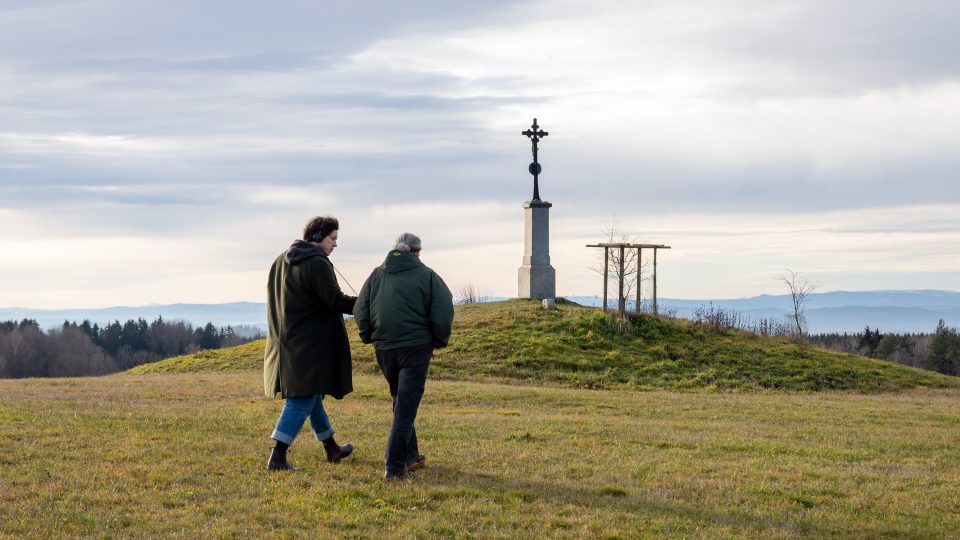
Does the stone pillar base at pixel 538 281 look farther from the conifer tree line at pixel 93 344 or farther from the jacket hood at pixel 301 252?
the conifer tree line at pixel 93 344

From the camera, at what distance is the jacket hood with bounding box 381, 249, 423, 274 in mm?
8672

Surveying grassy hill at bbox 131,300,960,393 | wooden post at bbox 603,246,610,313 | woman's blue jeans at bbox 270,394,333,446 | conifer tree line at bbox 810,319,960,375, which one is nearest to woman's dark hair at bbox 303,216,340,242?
woman's blue jeans at bbox 270,394,333,446

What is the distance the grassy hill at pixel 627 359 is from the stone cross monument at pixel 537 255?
4.68 metres

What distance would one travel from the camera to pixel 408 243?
8.78 metres

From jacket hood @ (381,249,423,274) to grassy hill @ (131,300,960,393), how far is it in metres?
13.9

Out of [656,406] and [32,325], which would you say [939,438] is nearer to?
[656,406]

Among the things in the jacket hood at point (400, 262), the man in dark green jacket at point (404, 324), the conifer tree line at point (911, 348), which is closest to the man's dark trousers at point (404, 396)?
the man in dark green jacket at point (404, 324)

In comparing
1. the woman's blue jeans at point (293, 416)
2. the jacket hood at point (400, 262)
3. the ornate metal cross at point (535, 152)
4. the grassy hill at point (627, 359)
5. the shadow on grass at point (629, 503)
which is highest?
the ornate metal cross at point (535, 152)

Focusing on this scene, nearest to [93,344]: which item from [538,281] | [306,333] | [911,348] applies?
[911,348]

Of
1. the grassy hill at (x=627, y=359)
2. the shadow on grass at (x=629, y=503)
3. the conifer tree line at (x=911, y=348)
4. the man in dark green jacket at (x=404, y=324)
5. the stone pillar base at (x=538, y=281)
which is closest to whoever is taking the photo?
the shadow on grass at (x=629, y=503)

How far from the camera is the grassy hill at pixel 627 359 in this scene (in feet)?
75.6

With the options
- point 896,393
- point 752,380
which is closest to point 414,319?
point 752,380

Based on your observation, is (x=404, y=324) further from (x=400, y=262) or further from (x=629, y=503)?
(x=629, y=503)

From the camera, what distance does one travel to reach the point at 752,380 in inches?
913
